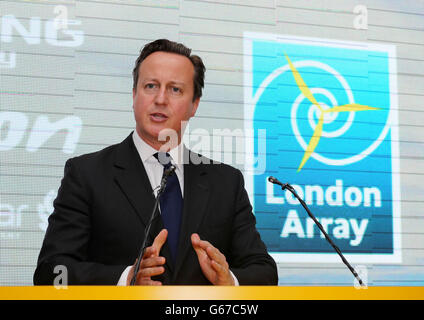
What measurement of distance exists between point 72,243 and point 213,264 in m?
0.57

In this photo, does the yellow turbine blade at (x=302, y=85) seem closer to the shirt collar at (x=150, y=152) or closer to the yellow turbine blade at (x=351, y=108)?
the yellow turbine blade at (x=351, y=108)

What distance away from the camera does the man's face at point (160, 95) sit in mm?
2225

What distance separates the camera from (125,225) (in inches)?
76.3

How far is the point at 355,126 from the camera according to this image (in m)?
4.57

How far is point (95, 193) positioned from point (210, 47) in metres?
2.61

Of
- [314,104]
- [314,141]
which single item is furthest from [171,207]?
[314,104]

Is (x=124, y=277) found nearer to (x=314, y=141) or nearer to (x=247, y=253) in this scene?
(x=247, y=253)

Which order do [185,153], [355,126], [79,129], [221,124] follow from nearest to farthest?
[185,153] → [79,129] → [221,124] → [355,126]

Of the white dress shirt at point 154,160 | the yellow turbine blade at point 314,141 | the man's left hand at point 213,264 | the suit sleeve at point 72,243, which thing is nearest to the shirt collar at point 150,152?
the white dress shirt at point 154,160

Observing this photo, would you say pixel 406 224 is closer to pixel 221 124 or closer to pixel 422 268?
pixel 422 268

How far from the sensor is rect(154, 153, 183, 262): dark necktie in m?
1.97
